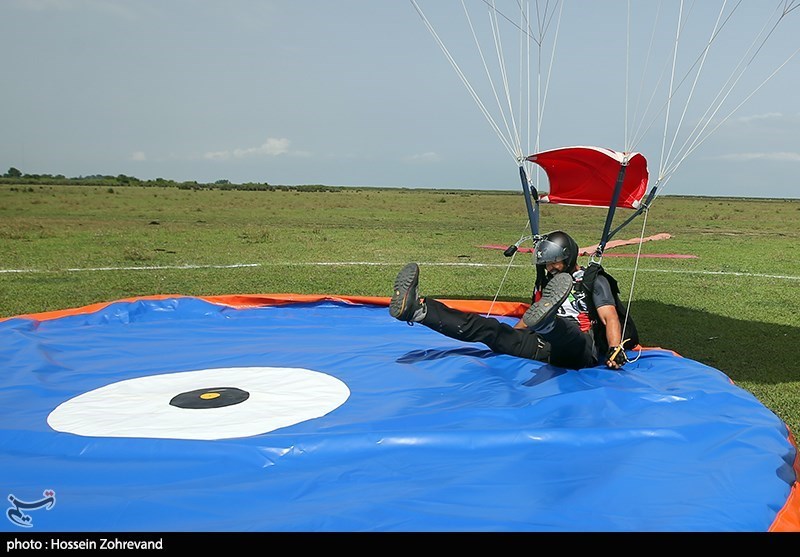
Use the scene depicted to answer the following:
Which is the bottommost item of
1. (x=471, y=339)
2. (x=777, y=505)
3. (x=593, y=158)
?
(x=777, y=505)

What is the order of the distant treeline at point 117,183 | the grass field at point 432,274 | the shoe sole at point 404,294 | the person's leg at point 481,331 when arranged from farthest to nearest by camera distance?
the distant treeline at point 117,183
the grass field at point 432,274
the person's leg at point 481,331
the shoe sole at point 404,294

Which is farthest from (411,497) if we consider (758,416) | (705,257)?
(705,257)

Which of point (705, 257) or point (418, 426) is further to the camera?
point (705, 257)

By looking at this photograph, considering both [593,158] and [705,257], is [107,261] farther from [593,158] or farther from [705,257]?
[705,257]

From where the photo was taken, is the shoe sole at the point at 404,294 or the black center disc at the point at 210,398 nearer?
A: the black center disc at the point at 210,398

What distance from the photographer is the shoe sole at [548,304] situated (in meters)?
3.92

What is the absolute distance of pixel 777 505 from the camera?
2637mm

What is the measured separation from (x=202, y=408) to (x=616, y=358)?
2558 mm

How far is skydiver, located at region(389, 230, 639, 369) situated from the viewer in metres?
4.38

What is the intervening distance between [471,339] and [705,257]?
10757mm

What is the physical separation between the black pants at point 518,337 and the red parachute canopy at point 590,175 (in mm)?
1749

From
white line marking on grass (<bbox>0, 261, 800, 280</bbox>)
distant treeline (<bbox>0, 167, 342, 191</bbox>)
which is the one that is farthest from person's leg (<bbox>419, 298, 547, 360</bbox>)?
distant treeline (<bbox>0, 167, 342, 191</bbox>)

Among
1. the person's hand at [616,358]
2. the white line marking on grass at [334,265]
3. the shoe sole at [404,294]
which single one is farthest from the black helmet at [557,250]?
the white line marking on grass at [334,265]

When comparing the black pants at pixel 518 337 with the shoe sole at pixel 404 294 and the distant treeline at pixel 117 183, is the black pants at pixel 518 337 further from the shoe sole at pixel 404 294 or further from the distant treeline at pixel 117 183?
the distant treeline at pixel 117 183
